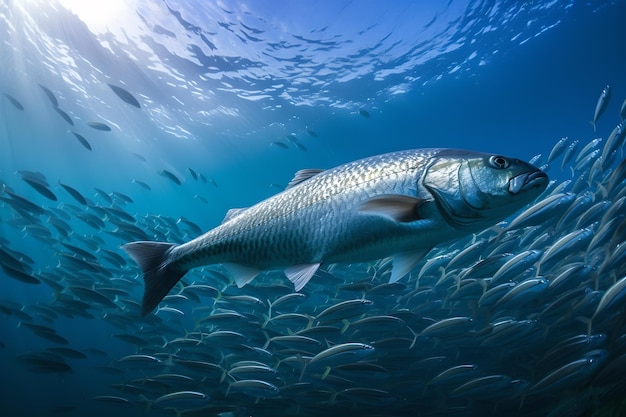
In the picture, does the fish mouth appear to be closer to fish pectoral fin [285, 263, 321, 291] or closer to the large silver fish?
the large silver fish

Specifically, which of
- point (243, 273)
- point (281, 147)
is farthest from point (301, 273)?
point (281, 147)

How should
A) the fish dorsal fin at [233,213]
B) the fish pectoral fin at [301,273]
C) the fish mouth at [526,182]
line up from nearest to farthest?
the fish mouth at [526,182] < the fish pectoral fin at [301,273] < the fish dorsal fin at [233,213]

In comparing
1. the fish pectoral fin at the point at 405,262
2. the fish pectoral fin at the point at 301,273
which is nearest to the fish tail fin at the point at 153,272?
the fish pectoral fin at the point at 301,273

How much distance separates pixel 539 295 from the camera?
500 cm

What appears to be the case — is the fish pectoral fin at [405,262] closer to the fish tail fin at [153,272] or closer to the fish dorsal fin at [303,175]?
the fish dorsal fin at [303,175]

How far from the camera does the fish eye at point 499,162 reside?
6.21 ft

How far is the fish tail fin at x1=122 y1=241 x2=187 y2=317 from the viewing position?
2545 millimetres

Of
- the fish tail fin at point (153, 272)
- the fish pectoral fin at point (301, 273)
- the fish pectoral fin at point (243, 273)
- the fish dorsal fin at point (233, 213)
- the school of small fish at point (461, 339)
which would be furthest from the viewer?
the school of small fish at point (461, 339)

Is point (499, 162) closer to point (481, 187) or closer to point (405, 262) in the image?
point (481, 187)

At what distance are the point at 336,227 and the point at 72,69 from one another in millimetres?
26755

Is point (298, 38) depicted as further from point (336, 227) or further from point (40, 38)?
point (336, 227)

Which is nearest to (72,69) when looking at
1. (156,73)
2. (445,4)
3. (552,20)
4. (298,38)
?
(156,73)

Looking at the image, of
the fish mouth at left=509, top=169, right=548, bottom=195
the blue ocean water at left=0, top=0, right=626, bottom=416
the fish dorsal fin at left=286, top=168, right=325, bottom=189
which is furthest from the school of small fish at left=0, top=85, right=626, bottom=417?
the fish mouth at left=509, top=169, right=548, bottom=195

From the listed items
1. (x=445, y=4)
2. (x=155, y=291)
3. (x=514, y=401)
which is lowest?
(x=514, y=401)
